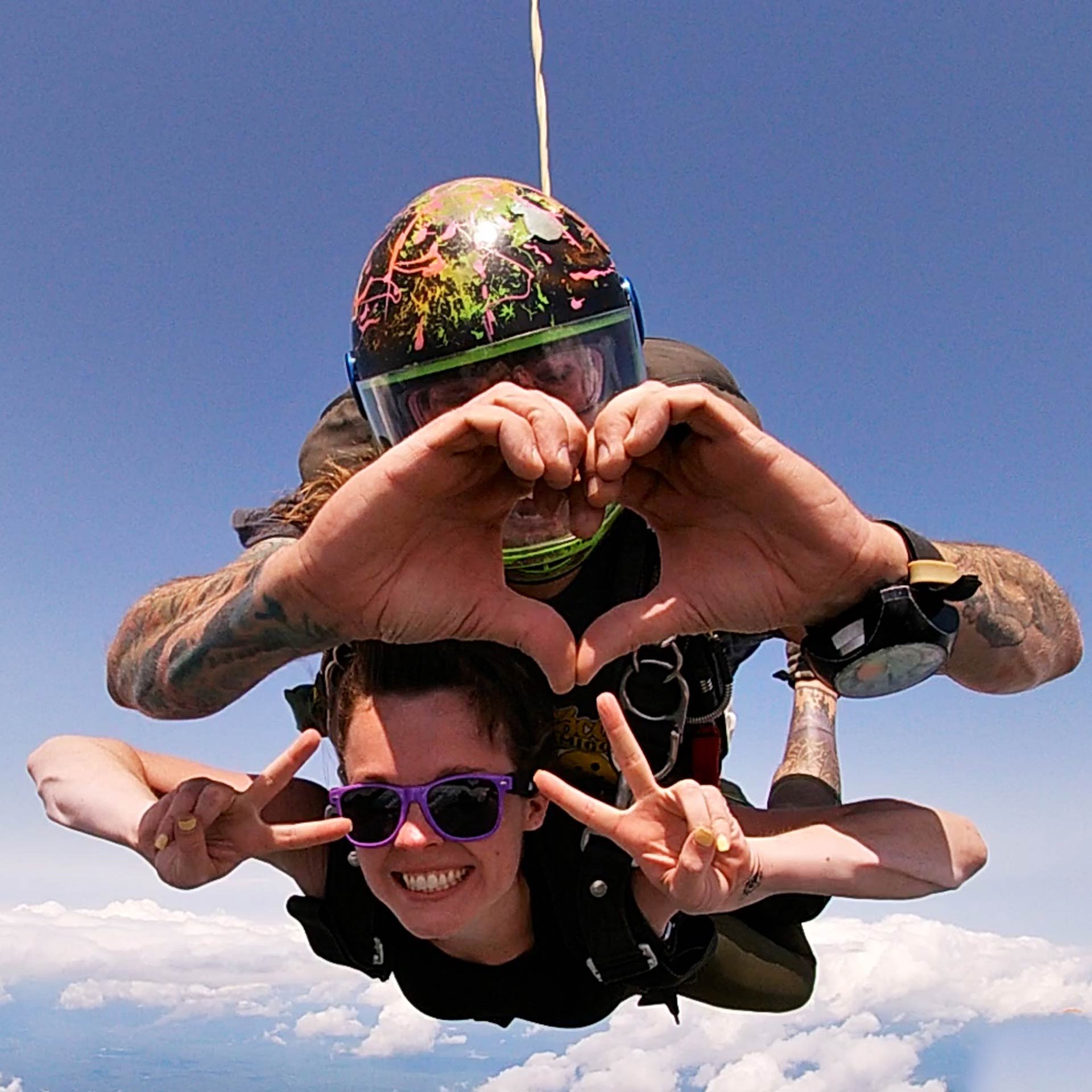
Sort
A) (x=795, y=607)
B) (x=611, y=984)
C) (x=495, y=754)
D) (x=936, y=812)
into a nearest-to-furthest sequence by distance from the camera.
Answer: (x=795, y=607), (x=936, y=812), (x=495, y=754), (x=611, y=984)

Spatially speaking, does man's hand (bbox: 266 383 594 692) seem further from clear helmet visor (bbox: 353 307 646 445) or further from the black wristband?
the black wristband

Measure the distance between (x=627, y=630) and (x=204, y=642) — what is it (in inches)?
36.1

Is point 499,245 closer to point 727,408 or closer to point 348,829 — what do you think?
point 727,408

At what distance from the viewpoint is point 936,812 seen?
8.94 ft

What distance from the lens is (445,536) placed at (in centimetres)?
234

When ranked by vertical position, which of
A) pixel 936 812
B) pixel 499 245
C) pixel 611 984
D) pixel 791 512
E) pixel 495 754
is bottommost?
pixel 611 984

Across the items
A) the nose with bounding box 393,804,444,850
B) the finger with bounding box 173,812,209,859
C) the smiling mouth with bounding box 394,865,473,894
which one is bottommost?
the smiling mouth with bounding box 394,865,473,894

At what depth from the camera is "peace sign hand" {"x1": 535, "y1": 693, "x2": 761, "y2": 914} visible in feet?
7.25

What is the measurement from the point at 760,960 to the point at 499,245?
2.18 metres

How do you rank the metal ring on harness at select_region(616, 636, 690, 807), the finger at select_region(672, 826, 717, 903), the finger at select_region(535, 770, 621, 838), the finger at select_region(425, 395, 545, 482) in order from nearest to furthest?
the finger at select_region(425, 395, 545, 482) → the finger at select_region(672, 826, 717, 903) → the finger at select_region(535, 770, 621, 838) → the metal ring on harness at select_region(616, 636, 690, 807)

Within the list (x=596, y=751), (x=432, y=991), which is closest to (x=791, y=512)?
(x=596, y=751)

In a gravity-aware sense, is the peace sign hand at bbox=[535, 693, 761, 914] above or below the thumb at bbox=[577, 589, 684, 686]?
below

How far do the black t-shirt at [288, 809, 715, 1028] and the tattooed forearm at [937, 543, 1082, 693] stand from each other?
0.92 metres

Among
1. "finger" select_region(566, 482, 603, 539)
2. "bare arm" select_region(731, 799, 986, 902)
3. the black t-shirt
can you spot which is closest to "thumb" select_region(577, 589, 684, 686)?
"finger" select_region(566, 482, 603, 539)
